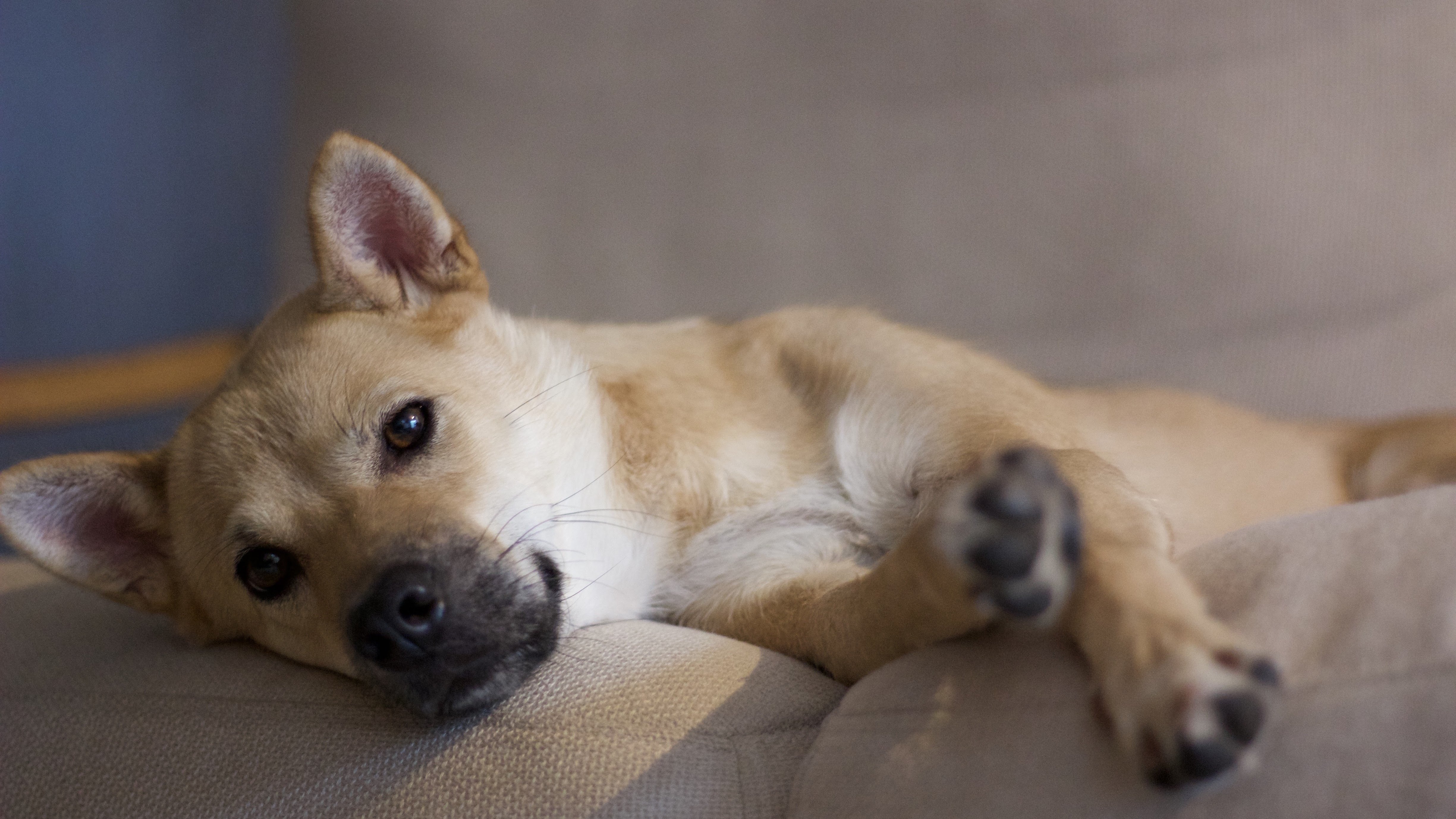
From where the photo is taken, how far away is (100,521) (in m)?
2.04

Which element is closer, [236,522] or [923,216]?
[236,522]

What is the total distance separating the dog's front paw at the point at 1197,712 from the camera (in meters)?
0.92

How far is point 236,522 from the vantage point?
1769mm

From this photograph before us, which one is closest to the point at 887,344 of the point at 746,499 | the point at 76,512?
the point at 746,499

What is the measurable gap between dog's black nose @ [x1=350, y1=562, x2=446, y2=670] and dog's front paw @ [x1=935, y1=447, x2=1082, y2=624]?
0.85 meters

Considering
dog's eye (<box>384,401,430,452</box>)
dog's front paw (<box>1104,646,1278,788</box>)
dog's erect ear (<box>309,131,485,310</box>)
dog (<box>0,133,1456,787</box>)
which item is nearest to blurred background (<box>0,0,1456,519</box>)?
dog (<box>0,133,1456,787</box>)

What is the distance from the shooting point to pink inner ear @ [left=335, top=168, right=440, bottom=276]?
74.9 inches

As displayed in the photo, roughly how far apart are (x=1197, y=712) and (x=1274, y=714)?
0.35 feet

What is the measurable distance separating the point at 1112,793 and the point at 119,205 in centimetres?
543

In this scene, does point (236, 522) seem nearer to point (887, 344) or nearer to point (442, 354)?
point (442, 354)

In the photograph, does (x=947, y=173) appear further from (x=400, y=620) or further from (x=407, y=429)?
(x=400, y=620)

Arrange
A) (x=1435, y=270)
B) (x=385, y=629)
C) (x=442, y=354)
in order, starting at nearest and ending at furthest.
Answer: (x=385, y=629) < (x=442, y=354) < (x=1435, y=270)

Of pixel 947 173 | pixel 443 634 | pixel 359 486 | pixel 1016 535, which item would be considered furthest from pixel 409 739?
pixel 947 173

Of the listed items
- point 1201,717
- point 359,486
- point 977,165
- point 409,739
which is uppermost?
point 977,165
